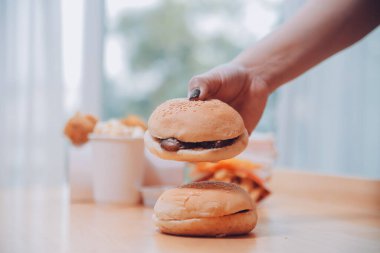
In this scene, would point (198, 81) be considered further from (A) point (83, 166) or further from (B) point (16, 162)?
(B) point (16, 162)

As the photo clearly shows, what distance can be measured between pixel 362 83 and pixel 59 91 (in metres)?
1.99

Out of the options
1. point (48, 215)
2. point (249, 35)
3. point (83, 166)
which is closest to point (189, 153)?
point (48, 215)

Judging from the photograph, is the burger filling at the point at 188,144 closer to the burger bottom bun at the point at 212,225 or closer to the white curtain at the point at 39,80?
the burger bottom bun at the point at 212,225

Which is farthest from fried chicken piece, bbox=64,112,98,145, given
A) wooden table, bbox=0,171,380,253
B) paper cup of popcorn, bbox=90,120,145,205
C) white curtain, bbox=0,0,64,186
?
white curtain, bbox=0,0,64,186

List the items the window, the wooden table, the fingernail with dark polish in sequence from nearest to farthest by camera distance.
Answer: the wooden table → the fingernail with dark polish → the window

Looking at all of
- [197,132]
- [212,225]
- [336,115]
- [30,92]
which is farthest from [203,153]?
[336,115]

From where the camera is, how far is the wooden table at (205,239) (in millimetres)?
880

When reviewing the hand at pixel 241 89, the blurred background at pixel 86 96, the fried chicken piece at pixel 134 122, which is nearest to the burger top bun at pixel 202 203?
the hand at pixel 241 89

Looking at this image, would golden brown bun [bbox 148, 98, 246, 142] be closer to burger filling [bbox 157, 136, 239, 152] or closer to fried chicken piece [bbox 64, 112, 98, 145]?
burger filling [bbox 157, 136, 239, 152]

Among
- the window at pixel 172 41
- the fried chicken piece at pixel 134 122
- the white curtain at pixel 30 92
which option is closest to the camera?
the fried chicken piece at pixel 134 122

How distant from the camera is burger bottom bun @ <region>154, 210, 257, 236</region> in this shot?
3.09ft

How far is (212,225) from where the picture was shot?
940 mm

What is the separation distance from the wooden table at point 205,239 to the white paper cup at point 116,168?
2.7 inches

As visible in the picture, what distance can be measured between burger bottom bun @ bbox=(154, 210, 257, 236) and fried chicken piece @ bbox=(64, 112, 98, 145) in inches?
26.8
